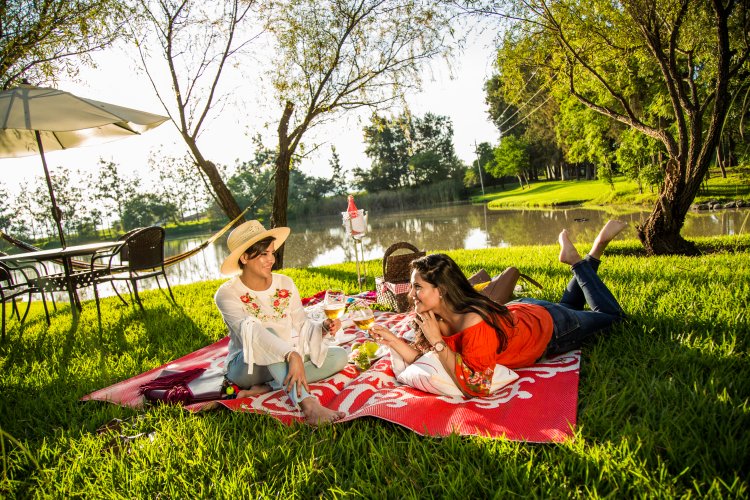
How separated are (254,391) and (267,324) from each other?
43cm

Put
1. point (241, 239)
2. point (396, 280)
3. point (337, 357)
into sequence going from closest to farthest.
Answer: point (241, 239) < point (337, 357) < point (396, 280)

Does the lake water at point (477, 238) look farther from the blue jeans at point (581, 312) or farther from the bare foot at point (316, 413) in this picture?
the bare foot at point (316, 413)

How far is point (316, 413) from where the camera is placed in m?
2.20

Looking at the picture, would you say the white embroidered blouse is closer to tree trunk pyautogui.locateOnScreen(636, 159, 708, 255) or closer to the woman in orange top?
the woman in orange top

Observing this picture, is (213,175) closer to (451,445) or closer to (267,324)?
(267,324)

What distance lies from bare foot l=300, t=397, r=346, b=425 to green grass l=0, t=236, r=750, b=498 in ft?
0.16

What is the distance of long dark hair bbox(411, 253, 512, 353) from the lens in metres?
2.29

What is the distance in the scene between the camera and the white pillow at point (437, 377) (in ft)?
7.55

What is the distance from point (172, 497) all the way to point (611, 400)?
207 cm

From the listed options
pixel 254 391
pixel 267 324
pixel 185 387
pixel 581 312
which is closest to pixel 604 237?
pixel 581 312

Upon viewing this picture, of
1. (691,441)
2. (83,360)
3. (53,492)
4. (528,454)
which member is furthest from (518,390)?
(83,360)

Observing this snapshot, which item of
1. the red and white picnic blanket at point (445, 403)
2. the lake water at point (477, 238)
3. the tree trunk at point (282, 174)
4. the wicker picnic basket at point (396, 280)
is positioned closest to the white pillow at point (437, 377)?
the red and white picnic blanket at point (445, 403)

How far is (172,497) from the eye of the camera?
1.68m

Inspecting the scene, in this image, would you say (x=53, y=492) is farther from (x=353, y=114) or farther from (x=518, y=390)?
(x=353, y=114)
